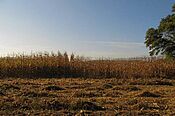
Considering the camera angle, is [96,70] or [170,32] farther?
[96,70]

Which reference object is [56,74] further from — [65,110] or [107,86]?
[65,110]

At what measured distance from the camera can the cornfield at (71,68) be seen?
72.0 ft

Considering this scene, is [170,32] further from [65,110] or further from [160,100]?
[65,110]

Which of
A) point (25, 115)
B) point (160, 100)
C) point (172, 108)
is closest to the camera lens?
point (25, 115)

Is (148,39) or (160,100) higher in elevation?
(148,39)

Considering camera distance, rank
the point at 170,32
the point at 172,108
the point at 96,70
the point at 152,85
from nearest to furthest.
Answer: the point at 172,108 → the point at 152,85 → the point at 170,32 → the point at 96,70

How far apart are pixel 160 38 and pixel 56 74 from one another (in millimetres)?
6319

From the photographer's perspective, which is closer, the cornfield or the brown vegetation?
the brown vegetation

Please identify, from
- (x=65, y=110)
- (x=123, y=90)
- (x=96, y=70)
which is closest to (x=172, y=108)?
(x=65, y=110)

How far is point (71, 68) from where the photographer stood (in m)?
22.7

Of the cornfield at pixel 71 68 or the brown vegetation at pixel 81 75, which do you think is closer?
the brown vegetation at pixel 81 75

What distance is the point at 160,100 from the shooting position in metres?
10.6

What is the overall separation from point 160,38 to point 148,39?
0.64 m

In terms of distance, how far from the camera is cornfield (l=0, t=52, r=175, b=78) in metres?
21.9
